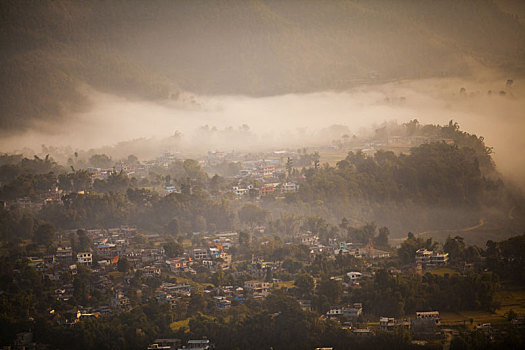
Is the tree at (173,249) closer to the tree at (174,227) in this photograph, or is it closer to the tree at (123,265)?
the tree at (123,265)

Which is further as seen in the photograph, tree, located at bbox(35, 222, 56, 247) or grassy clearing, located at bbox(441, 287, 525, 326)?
tree, located at bbox(35, 222, 56, 247)

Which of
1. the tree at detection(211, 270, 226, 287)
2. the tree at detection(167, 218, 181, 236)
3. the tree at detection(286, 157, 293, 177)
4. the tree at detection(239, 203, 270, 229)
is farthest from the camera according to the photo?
the tree at detection(286, 157, 293, 177)

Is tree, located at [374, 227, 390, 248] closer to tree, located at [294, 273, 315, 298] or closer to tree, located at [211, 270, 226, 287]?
tree, located at [294, 273, 315, 298]

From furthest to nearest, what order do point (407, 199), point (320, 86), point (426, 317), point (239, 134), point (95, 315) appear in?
1. point (320, 86)
2. point (239, 134)
3. point (407, 199)
4. point (95, 315)
5. point (426, 317)

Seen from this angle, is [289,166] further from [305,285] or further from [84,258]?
[305,285]

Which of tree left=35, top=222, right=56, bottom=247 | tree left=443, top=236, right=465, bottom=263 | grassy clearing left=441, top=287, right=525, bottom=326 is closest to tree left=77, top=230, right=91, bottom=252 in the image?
tree left=35, top=222, right=56, bottom=247

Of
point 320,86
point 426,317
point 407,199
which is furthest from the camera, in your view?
point 320,86

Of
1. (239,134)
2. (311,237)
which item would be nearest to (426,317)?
(311,237)

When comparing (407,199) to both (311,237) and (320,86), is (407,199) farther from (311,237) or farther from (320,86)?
(320,86)
